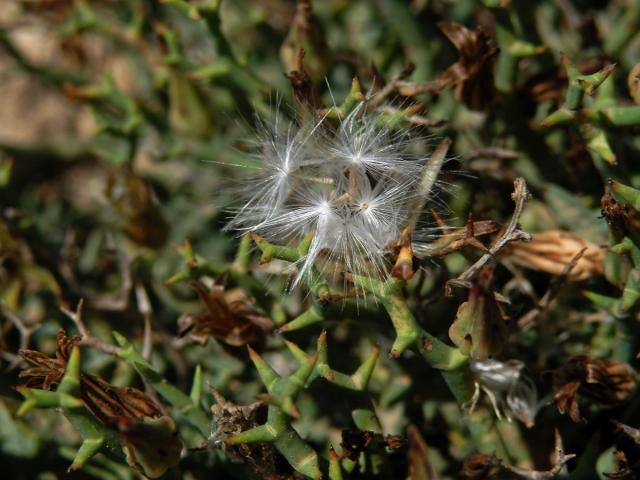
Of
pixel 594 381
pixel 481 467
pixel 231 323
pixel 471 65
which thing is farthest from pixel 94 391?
pixel 471 65

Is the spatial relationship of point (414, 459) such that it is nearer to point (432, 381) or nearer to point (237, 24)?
point (432, 381)

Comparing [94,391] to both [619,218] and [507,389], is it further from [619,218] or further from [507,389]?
[619,218]

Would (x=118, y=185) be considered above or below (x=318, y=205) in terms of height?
below

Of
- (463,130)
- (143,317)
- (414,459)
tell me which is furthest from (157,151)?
(414,459)

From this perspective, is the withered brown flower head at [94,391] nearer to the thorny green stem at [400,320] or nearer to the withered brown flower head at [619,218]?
the thorny green stem at [400,320]

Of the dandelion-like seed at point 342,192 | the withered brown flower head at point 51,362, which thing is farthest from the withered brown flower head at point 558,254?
the withered brown flower head at point 51,362

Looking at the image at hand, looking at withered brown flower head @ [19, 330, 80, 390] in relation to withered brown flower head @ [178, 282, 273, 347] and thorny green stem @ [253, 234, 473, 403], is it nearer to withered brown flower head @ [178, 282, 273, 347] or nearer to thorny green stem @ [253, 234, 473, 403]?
withered brown flower head @ [178, 282, 273, 347]
